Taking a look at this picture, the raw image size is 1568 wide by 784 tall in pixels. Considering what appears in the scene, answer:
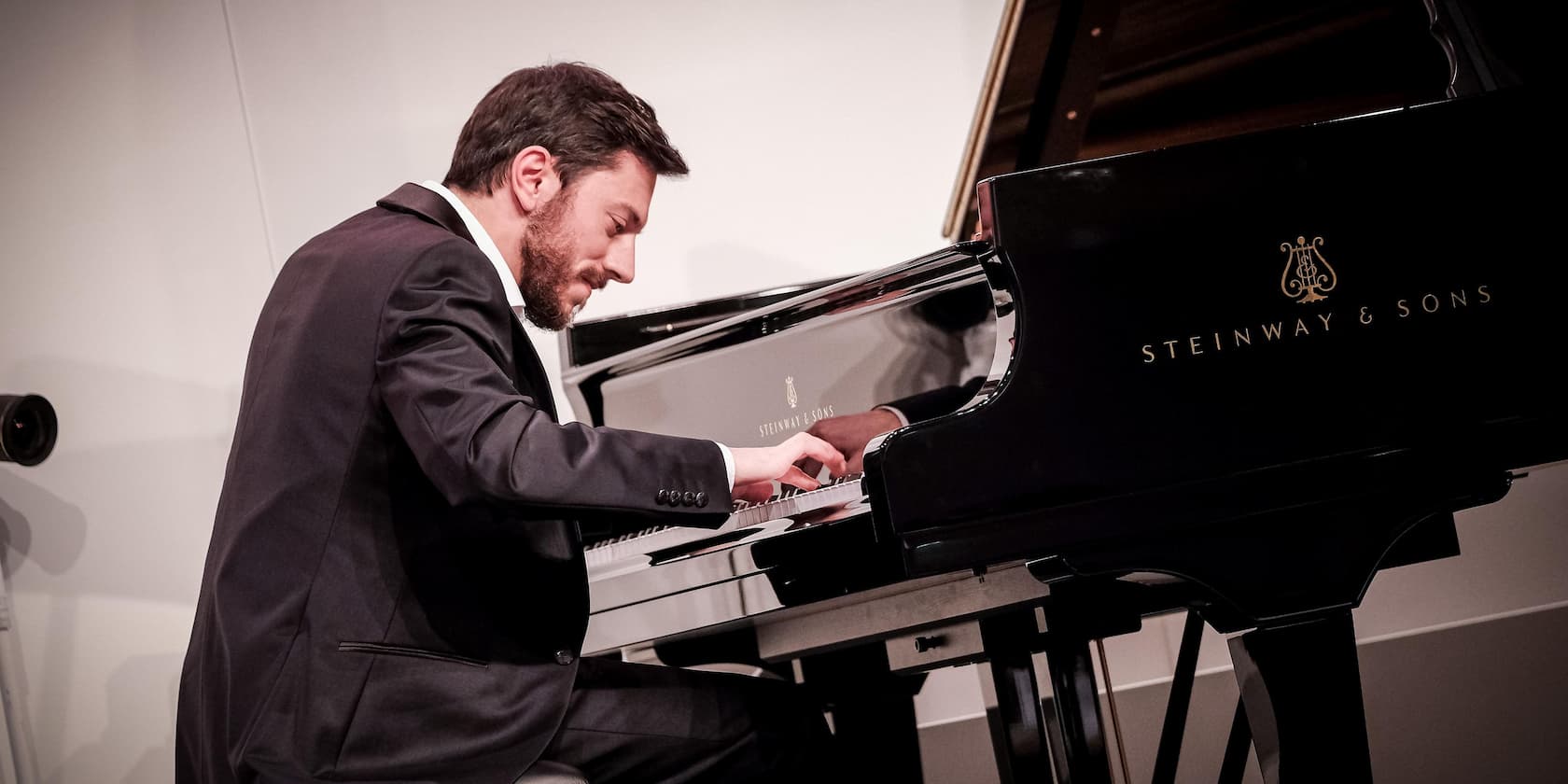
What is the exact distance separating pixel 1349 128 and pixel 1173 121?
1.04 metres

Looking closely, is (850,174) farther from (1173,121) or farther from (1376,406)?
(1376,406)

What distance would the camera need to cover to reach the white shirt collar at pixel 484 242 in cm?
154

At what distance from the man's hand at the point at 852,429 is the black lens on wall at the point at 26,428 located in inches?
93.7

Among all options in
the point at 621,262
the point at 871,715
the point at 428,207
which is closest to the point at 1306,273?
the point at 621,262

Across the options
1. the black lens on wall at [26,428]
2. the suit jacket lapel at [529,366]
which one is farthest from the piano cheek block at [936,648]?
the black lens on wall at [26,428]

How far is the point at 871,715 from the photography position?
2127 mm

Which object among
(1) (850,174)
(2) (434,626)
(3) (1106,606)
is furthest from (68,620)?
(3) (1106,606)

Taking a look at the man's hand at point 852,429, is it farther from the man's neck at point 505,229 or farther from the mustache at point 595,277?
the man's neck at point 505,229

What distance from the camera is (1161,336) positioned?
3.75ft

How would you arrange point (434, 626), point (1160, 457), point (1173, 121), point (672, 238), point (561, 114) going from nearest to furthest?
point (1160, 457), point (434, 626), point (561, 114), point (1173, 121), point (672, 238)

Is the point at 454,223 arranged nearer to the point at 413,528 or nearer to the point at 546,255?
the point at 546,255

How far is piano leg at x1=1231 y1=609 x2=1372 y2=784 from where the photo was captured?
115 centimetres

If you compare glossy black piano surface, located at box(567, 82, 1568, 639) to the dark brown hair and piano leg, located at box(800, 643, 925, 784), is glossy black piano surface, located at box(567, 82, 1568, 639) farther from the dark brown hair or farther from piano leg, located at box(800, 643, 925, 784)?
piano leg, located at box(800, 643, 925, 784)

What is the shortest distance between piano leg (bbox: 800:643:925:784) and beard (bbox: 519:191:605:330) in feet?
2.92
